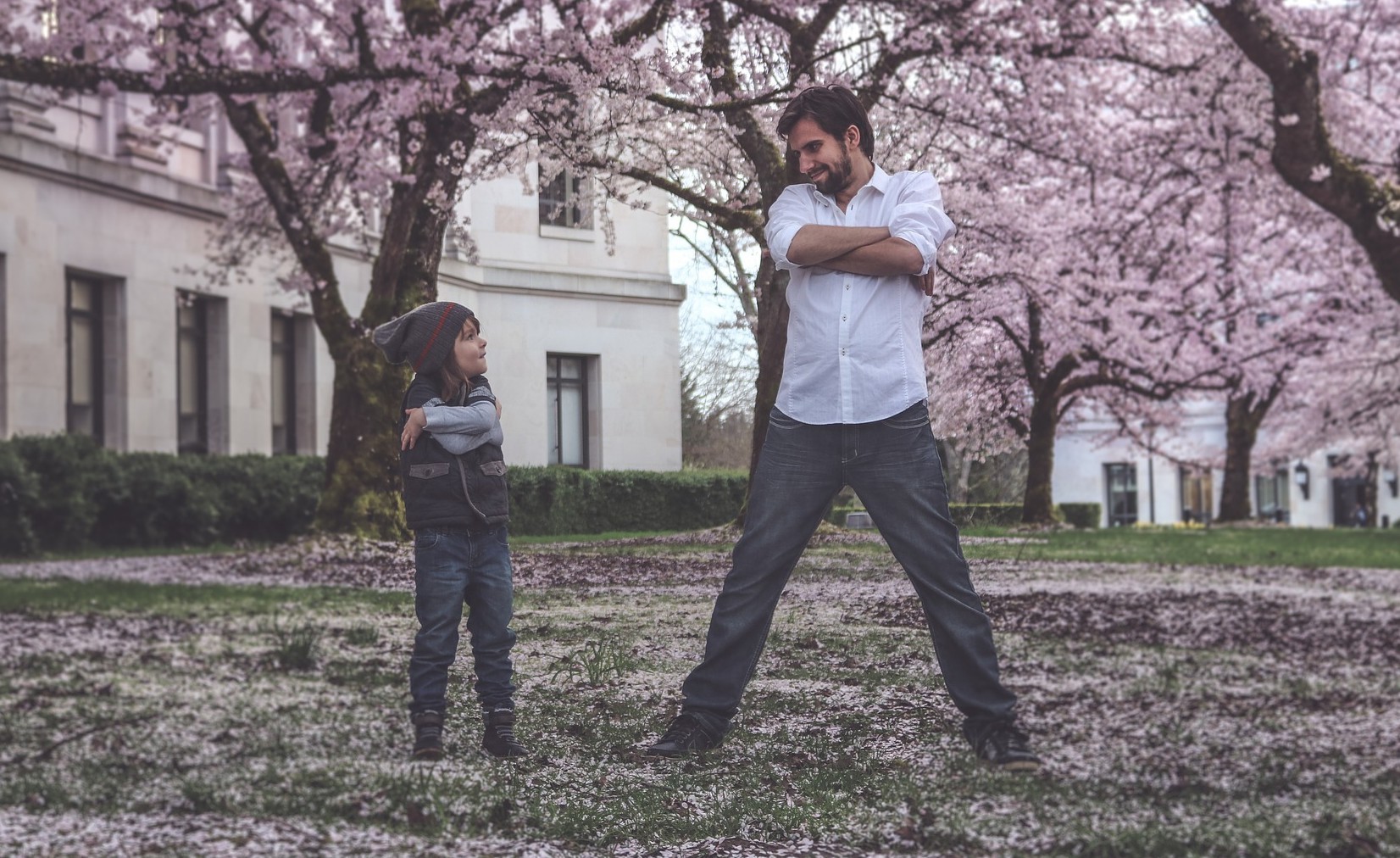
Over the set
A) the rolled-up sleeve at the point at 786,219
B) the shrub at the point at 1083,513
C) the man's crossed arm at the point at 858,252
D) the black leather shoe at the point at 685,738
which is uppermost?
the rolled-up sleeve at the point at 786,219

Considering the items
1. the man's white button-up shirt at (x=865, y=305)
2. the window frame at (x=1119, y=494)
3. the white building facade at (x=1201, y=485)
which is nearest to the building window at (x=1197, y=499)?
the white building facade at (x=1201, y=485)

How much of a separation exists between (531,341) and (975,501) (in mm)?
1535

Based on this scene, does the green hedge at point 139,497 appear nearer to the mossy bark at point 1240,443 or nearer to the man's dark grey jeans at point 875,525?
the man's dark grey jeans at point 875,525

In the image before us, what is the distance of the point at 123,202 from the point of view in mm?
26391

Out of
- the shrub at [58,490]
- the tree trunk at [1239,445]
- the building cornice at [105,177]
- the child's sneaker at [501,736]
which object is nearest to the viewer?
the child's sneaker at [501,736]

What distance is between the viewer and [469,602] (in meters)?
3.62

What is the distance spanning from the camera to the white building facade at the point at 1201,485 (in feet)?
197

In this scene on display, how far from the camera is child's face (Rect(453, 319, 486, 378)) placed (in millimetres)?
2512

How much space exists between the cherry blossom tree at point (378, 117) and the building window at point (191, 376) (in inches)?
137

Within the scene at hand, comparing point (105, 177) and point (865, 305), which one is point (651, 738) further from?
point (105, 177)

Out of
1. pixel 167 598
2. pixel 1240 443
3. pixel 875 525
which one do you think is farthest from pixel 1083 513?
pixel 875 525

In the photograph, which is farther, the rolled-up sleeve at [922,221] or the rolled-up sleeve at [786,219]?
the rolled-up sleeve at [786,219]

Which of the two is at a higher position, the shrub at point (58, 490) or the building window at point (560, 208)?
the building window at point (560, 208)

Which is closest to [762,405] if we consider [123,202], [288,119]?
[288,119]
